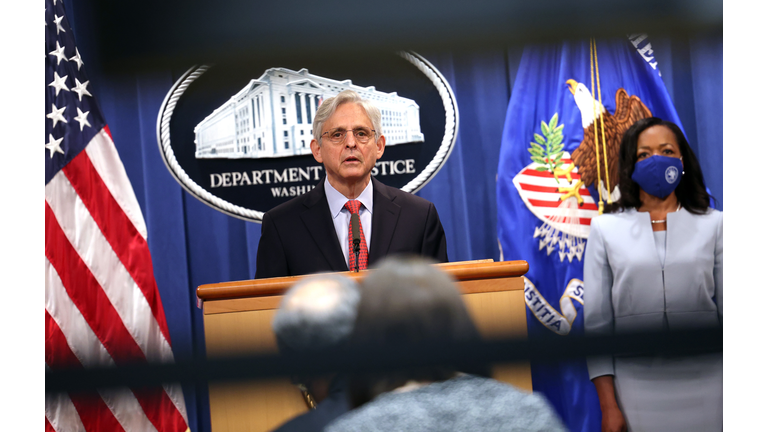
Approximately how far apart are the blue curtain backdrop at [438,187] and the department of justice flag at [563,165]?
96 mm

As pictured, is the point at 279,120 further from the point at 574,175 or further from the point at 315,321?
the point at 315,321

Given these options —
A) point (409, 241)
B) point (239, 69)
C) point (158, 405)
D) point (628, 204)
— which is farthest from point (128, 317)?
point (239, 69)

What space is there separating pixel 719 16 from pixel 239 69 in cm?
26

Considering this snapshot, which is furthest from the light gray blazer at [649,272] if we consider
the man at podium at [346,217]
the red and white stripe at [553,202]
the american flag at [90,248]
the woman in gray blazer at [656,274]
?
the american flag at [90,248]

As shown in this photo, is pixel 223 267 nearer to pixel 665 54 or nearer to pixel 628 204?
pixel 628 204

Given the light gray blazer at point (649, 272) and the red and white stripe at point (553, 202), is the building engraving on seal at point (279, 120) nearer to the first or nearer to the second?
the red and white stripe at point (553, 202)

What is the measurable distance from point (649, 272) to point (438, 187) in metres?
1.11

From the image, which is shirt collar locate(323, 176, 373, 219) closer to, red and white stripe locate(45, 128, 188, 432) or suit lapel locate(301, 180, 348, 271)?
suit lapel locate(301, 180, 348, 271)

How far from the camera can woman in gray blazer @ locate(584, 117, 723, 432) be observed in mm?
2221

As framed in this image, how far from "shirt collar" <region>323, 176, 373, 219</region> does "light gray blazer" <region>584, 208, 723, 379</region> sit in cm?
105

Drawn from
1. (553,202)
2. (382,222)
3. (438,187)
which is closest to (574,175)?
(553,202)

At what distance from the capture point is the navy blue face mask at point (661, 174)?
2.45 meters

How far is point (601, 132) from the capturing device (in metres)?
2.96

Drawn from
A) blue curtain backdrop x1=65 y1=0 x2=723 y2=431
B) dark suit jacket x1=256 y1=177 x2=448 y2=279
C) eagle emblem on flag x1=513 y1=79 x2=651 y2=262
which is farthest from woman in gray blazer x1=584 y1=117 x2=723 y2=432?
dark suit jacket x1=256 y1=177 x2=448 y2=279
